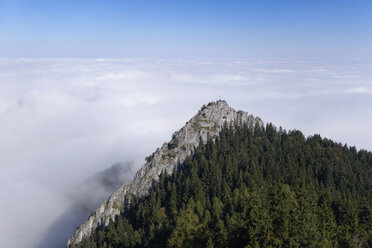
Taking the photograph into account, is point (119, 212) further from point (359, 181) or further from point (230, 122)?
point (359, 181)

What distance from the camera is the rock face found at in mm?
120463

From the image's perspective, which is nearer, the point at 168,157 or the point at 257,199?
the point at 257,199

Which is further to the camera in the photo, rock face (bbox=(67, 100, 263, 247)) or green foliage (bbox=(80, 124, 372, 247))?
rock face (bbox=(67, 100, 263, 247))

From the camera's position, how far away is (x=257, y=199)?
144 feet

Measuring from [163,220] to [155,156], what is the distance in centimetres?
4864

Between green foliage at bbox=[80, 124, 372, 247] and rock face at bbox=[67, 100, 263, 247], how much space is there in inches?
196

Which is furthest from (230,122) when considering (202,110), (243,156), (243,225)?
(243,225)

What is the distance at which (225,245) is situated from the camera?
43250 millimetres

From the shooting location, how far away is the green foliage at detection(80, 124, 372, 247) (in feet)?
123

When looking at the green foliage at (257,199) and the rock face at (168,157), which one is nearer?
the green foliage at (257,199)

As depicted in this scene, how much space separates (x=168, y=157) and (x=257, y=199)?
91.5 metres

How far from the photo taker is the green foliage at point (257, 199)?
123ft

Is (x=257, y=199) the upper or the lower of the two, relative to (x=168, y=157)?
upper

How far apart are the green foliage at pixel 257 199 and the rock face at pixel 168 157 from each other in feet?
16.3
